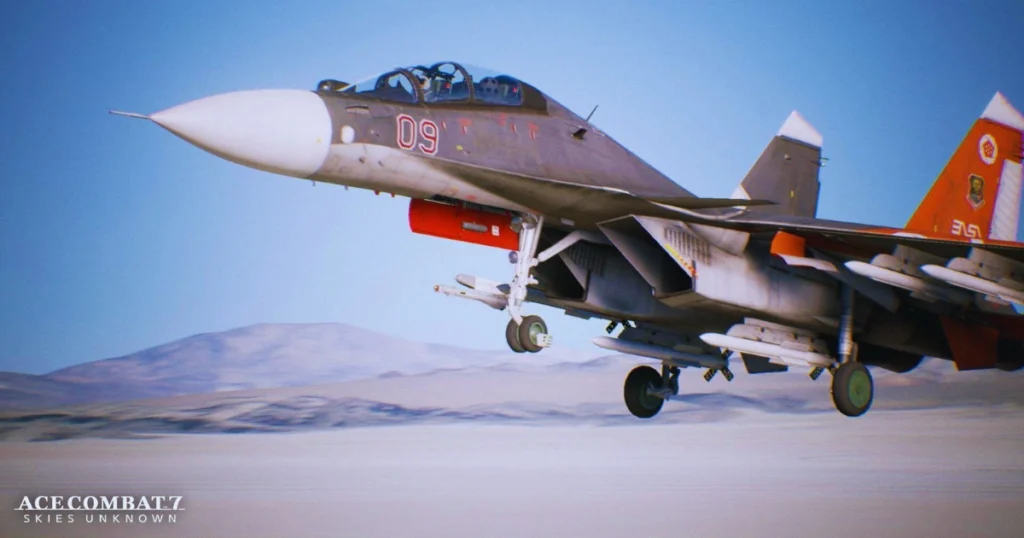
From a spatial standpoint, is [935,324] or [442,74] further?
[935,324]

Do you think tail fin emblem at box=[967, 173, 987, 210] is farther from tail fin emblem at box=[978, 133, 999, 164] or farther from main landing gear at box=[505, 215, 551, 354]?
main landing gear at box=[505, 215, 551, 354]

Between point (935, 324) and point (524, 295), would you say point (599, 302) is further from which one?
point (935, 324)

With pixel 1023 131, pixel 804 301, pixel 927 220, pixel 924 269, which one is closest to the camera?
pixel 924 269

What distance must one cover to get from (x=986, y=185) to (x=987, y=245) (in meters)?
3.48

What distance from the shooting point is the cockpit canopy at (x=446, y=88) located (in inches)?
361

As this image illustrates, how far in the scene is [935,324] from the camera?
457 inches

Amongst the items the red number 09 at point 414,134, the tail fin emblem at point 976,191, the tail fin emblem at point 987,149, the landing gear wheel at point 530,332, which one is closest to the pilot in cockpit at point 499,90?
the red number 09 at point 414,134

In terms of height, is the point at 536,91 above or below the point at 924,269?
above

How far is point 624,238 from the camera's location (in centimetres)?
1058

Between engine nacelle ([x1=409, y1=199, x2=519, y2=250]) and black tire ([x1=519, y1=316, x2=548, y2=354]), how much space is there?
43.1 inches

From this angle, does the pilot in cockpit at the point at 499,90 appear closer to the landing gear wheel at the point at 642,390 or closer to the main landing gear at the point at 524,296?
the main landing gear at the point at 524,296

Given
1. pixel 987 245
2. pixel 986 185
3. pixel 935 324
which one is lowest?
pixel 935 324

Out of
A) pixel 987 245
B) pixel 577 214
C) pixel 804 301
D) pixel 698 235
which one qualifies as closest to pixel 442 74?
pixel 577 214

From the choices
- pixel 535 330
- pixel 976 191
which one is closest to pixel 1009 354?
pixel 976 191
